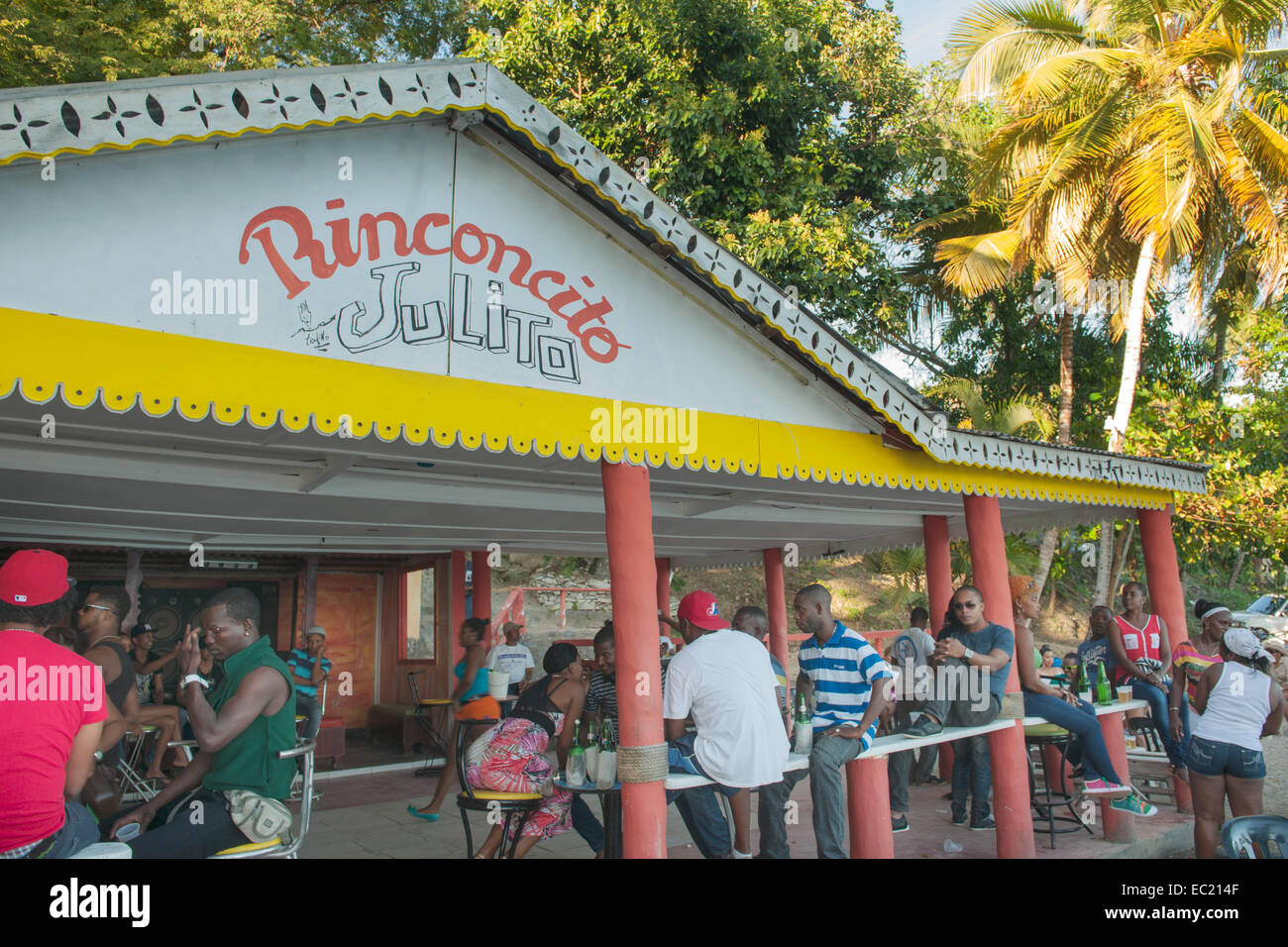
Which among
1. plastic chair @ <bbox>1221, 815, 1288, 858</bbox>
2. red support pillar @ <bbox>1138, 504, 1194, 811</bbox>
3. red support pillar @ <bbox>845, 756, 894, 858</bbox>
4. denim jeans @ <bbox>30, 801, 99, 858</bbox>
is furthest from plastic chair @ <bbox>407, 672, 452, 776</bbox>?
plastic chair @ <bbox>1221, 815, 1288, 858</bbox>

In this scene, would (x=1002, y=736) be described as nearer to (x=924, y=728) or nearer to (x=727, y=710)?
(x=924, y=728)

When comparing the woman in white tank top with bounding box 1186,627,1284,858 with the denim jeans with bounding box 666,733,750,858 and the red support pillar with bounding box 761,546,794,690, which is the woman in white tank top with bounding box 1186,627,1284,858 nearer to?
the denim jeans with bounding box 666,733,750,858

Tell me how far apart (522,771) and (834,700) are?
1.92 m

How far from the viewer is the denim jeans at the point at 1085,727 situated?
21.1 ft

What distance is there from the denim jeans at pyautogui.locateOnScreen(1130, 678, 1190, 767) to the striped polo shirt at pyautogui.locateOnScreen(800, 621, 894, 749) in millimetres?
3596

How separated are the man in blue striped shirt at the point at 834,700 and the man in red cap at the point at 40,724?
11.5 ft

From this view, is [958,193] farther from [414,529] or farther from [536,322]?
[536,322]

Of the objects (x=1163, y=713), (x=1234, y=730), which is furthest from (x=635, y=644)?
(x=1163, y=713)

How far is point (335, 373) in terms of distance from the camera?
3.72 m

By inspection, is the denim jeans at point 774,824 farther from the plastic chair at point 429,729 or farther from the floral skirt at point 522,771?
the plastic chair at point 429,729

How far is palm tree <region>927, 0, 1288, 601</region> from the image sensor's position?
43.0 ft

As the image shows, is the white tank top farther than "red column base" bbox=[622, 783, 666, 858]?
Yes

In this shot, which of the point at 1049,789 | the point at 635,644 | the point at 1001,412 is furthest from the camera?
the point at 1001,412

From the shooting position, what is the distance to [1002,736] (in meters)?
6.16
